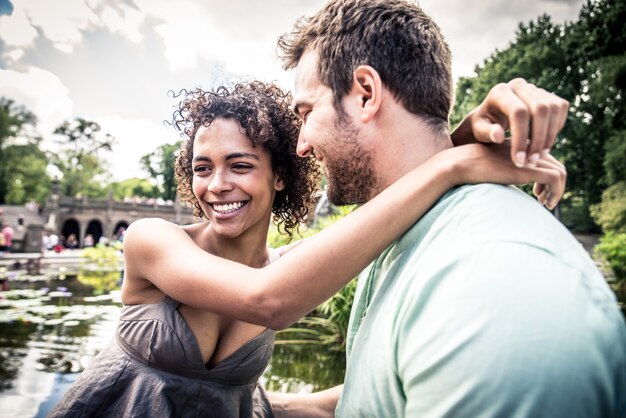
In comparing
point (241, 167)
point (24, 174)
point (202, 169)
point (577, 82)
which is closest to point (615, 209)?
point (577, 82)

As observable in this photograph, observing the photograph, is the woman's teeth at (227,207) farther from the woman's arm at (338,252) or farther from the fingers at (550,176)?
the fingers at (550,176)

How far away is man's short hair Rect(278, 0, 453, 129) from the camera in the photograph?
1334 millimetres

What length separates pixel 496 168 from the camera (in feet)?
3.45

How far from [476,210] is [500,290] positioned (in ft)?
0.73

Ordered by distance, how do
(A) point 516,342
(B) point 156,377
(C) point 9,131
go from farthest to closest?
1. (C) point 9,131
2. (B) point 156,377
3. (A) point 516,342

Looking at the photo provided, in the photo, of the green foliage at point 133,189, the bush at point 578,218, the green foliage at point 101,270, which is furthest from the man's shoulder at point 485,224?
the green foliage at point 133,189

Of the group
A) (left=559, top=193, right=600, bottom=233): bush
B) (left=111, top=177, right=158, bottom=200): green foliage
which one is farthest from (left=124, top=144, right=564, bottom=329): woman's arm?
(left=111, top=177, right=158, bottom=200): green foliage

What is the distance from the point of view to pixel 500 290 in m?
0.76

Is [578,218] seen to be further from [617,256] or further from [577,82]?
[617,256]

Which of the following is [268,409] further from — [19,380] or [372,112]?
[19,380]

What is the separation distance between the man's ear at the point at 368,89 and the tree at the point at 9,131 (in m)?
58.5

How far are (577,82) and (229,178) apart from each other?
28538 mm

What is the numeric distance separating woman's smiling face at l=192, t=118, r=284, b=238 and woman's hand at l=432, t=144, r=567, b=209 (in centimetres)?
108

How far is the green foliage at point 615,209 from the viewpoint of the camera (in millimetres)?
17297
